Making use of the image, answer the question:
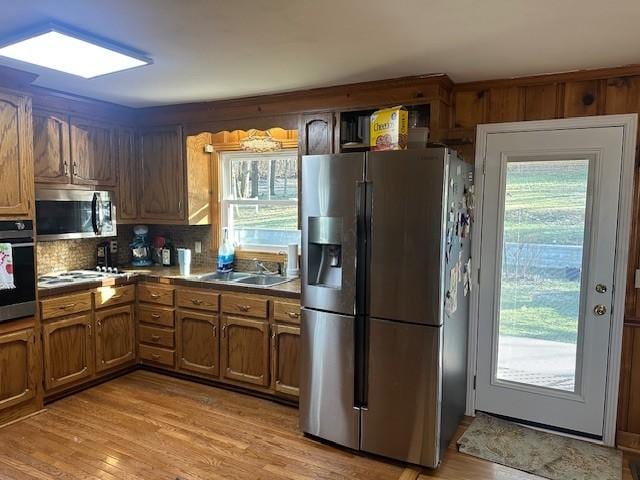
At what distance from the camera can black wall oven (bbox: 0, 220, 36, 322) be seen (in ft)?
9.60

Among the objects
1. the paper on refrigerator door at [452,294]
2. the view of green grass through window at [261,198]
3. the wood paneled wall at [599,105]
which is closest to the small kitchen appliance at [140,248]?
the view of green grass through window at [261,198]

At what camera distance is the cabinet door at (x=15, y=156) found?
2.93 metres

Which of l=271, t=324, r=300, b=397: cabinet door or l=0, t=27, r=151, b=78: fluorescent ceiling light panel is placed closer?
l=0, t=27, r=151, b=78: fluorescent ceiling light panel

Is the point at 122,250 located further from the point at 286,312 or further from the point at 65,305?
the point at 286,312

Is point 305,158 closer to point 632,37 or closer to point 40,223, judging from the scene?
point 632,37

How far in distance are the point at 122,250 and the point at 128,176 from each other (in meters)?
0.75

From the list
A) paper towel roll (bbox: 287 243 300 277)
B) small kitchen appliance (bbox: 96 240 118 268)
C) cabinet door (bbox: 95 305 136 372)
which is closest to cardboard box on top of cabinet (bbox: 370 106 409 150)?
paper towel roll (bbox: 287 243 300 277)

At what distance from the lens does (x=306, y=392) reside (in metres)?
2.94

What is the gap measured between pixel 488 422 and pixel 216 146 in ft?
10.4

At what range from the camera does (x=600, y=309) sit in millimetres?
2879

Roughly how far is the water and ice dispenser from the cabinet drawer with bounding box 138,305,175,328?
158cm

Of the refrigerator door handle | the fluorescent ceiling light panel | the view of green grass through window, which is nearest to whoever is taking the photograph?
the fluorescent ceiling light panel

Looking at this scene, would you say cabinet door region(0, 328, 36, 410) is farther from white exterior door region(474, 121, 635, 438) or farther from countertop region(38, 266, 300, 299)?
white exterior door region(474, 121, 635, 438)

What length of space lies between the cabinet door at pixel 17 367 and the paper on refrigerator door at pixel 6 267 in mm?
332
